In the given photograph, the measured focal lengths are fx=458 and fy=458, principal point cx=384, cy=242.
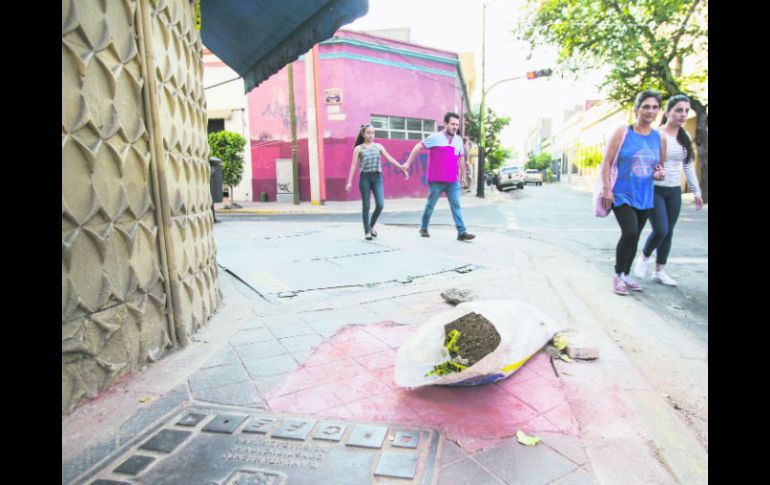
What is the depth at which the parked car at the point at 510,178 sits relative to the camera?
94.0 ft

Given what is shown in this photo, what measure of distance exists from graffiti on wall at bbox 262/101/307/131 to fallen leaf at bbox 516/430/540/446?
16.9m

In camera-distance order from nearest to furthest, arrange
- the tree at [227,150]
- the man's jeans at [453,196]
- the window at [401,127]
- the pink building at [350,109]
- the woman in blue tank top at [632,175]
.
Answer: the woman in blue tank top at [632,175] < the man's jeans at [453,196] < the tree at [227,150] < the pink building at [350,109] < the window at [401,127]

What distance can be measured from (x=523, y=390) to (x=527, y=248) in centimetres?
448

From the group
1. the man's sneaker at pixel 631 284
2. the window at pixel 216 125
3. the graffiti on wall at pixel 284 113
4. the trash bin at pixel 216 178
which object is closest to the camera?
the man's sneaker at pixel 631 284

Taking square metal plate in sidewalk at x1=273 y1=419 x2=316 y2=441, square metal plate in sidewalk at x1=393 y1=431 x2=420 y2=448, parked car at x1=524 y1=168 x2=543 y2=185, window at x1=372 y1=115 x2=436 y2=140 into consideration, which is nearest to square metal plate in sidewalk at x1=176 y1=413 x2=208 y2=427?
square metal plate in sidewalk at x1=273 y1=419 x2=316 y2=441

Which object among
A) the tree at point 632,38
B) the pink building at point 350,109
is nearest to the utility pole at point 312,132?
the pink building at point 350,109

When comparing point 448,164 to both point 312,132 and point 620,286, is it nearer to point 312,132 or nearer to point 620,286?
point 620,286

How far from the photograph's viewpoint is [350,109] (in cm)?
1730

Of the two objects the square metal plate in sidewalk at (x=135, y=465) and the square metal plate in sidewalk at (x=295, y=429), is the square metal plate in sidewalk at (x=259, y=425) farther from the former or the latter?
the square metal plate in sidewalk at (x=135, y=465)

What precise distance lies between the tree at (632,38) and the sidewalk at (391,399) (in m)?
13.3

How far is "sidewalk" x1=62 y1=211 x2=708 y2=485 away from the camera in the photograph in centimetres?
168

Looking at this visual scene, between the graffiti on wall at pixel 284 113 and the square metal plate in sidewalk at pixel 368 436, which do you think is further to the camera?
the graffiti on wall at pixel 284 113
